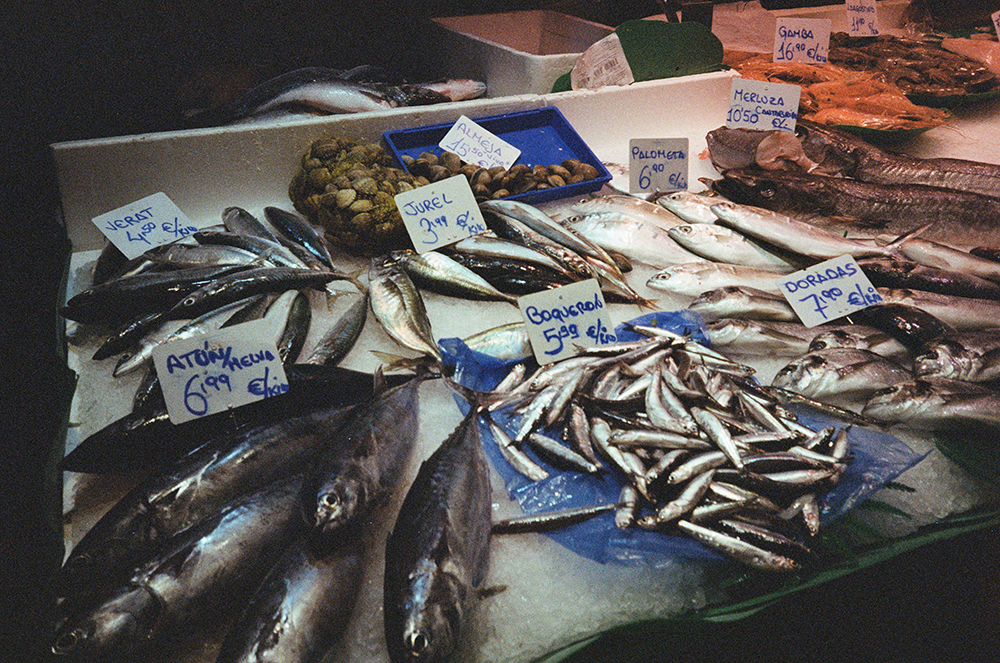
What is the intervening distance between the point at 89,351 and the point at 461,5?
3.80 metres

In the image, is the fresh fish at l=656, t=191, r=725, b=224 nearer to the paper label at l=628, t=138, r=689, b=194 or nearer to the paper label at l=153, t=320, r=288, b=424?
the paper label at l=628, t=138, r=689, b=194

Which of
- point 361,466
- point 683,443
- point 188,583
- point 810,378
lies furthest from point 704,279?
point 188,583

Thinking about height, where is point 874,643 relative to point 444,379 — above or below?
below

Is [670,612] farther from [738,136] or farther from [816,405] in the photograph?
[738,136]

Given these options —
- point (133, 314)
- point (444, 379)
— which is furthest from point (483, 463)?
point (133, 314)

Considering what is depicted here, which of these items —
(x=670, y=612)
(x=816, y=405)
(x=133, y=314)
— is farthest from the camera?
(x=133, y=314)

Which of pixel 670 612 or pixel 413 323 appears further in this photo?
pixel 413 323

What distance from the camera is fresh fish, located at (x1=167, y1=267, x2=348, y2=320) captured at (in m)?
1.89

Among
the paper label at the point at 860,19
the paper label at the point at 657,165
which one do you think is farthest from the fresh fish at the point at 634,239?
the paper label at the point at 860,19

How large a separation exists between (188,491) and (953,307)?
2626 millimetres

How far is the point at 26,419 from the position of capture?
203 centimetres

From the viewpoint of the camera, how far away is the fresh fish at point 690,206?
8.74 ft

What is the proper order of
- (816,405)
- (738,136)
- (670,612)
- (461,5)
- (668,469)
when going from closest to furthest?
1. (670,612)
2. (668,469)
3. (816,405)
4. (738,136)
5. (461,5)

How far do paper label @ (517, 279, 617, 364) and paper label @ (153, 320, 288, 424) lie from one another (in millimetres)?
801
